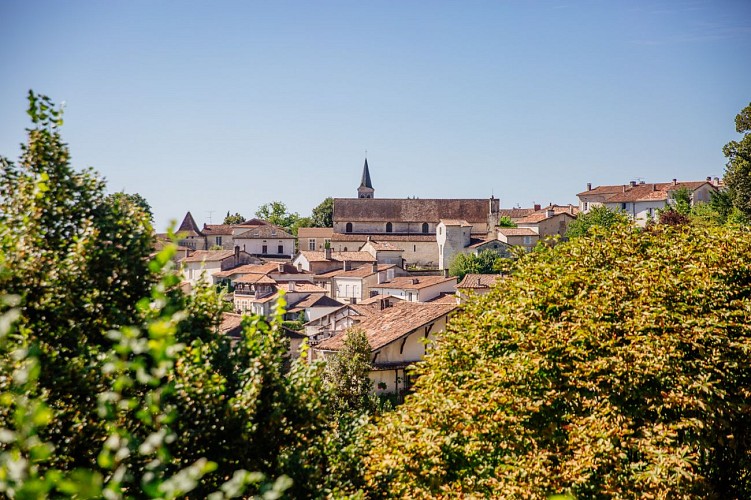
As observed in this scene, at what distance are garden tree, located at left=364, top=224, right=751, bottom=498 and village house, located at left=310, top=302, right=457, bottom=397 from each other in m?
9.65

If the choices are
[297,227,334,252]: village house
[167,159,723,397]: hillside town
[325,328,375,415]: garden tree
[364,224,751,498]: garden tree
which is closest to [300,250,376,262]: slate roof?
[167,159,723,397]: hillside town

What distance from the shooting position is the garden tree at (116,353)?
6172 mm

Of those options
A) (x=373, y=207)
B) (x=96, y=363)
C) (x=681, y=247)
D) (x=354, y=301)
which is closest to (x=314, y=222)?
(x=373, y=207)

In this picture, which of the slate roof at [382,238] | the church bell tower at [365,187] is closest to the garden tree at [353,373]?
the slate roof at [382,238]

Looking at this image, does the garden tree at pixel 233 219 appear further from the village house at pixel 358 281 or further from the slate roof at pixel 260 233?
the village house at pixel 358 281

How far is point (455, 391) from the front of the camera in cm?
1394

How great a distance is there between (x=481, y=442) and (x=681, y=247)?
286 inches

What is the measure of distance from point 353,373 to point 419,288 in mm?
34937

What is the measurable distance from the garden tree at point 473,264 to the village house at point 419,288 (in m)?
13.2

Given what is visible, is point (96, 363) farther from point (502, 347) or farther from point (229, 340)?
point (502, 347)

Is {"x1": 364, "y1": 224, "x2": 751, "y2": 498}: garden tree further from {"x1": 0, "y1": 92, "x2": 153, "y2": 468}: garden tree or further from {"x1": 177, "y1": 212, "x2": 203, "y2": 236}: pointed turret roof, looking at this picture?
{"x1": 177, "y1": 212, "x2": 203, "y2": 236}: pointed turret roof

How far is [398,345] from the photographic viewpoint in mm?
25078

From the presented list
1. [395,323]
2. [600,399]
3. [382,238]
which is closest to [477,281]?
[395,323]

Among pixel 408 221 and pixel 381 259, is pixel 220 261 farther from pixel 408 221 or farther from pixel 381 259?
pixel 408 221
